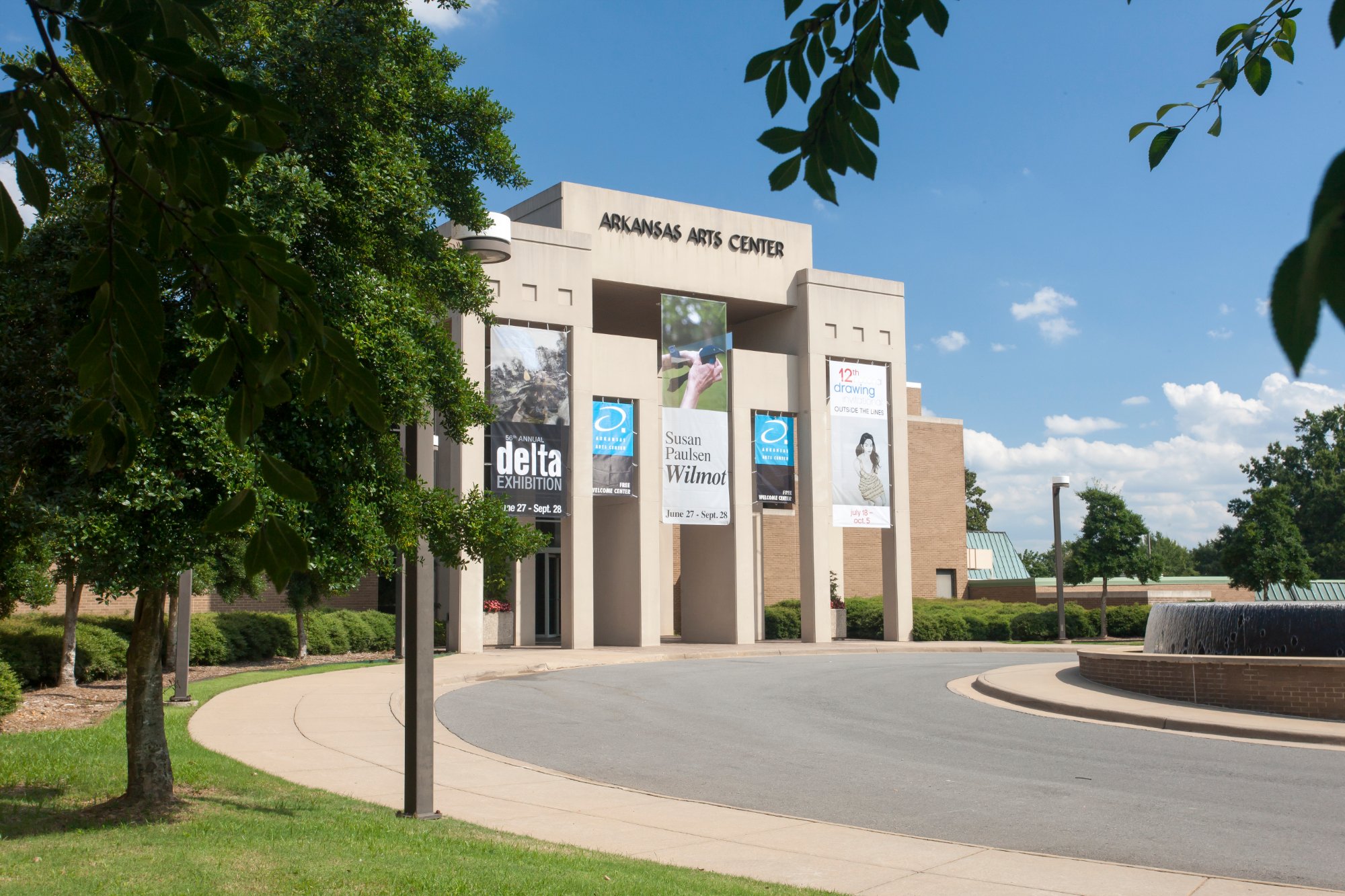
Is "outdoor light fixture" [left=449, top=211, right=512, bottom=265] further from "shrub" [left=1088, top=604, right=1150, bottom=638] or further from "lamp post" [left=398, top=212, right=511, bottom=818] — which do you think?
"shrub" [left=1088, top=604, right=1150, bottom=638]

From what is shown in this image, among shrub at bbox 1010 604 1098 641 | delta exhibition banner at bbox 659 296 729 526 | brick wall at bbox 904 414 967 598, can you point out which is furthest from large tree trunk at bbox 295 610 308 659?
brick wall at bbox 904 414 967 598

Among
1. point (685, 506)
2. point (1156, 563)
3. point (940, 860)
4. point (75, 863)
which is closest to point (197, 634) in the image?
point (685, 506)

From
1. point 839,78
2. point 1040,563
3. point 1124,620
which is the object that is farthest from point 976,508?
point 839,78

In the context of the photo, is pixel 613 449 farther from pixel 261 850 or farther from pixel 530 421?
pixel 261 850

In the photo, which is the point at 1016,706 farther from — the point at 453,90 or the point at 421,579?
the point at 453,90

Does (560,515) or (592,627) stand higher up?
(560,515)

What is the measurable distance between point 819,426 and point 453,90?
26415 millimetres

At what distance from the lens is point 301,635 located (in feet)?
93.1

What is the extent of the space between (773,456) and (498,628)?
386 inches

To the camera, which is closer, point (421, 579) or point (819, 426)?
point (421, 579)

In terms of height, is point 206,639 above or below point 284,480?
below

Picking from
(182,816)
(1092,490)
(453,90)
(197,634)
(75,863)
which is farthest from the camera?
(1092,490)

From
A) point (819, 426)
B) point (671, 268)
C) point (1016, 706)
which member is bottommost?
point (1016, 706)

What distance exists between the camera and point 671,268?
34625 mm
